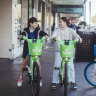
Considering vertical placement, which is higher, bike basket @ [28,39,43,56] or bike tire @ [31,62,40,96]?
bike basket @ [28,39,43,56]

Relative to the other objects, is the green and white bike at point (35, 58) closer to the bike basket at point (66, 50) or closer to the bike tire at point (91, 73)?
the bike basket at point (66, 50)

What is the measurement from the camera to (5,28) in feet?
33.1

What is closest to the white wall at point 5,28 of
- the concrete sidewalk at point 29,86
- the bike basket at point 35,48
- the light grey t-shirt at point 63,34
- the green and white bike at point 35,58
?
the concrete sidewalk at point 29,86

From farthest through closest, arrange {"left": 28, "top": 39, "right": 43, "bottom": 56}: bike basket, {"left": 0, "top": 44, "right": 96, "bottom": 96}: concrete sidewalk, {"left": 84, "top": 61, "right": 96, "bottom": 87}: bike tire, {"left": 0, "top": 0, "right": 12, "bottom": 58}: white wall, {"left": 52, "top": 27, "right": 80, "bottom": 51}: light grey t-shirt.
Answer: {"left": 0, "top": 0, "right": 12, "bottom": 58}: white wall, {"left": 84, "top": 61, "right": 96, "bottom": 87}: bike tire, {"left": 52, "top": 27, "right": 80, "bottom": 51}: light grey t-shirt, {"left": 0, "top": 44, "right": 96, "bottom": 96}: concrete sidewalk, {"left": 28, "top": 39, "right": 43, "bottom": 56}: bike basket

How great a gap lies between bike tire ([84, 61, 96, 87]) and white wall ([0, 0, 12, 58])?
15.2 feet

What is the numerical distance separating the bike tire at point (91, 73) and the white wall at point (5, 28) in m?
4.64

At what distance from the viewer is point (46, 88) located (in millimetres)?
5961

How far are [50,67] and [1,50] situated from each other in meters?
2.44

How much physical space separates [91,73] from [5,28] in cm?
501

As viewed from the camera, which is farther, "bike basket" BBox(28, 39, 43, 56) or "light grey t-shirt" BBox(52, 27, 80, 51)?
"light grey t-shirt" BBox(52, 27, 80, 51)

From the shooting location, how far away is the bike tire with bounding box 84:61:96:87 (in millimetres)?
6050

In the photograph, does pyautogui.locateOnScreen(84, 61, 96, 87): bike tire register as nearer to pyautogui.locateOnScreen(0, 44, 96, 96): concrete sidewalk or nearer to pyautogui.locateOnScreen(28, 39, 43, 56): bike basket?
pyautogui.locateOnScreen(0, 44, 96, 96): concrete sidewalk

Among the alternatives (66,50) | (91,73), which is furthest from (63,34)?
(91,73)

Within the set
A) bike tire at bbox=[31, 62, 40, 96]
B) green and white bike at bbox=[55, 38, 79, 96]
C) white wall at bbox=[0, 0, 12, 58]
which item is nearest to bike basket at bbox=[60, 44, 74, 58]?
green and white bike at bbox=[55, 38, 79, 96]
